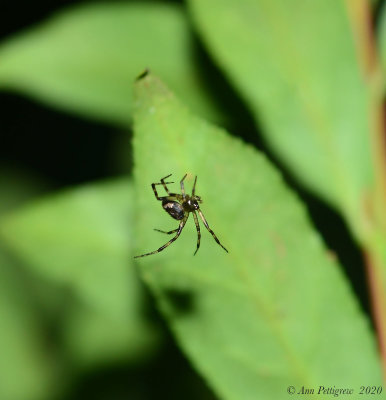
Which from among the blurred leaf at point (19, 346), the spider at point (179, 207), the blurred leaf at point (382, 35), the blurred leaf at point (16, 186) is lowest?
the blurred leaf at point (19, 346)

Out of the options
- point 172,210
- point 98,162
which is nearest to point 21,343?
point 98,162

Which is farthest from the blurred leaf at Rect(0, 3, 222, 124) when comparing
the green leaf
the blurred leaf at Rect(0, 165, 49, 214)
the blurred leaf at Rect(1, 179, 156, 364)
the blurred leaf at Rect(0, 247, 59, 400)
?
the blurred leaf at Rect(0, 165, 49, 214)

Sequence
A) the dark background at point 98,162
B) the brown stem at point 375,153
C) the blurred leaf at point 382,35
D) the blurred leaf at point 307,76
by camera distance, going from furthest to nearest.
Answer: the dark background at point 98,162
the blurred leaf at point 382,35
the blurred leaf at point 307,76
the brown stem at point 375,153

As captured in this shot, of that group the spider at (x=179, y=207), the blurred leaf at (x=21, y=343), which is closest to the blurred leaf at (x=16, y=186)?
the blurred leaf at (x=21, y=343)

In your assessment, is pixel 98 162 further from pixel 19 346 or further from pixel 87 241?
pixel 87 241

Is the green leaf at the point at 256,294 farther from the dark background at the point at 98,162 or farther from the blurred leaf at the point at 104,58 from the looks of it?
the blurred leaf at the point at 104,58

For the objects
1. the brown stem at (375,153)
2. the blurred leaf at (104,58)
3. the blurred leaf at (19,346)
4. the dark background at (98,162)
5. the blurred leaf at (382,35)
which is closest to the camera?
the brown stem at (375,153)
